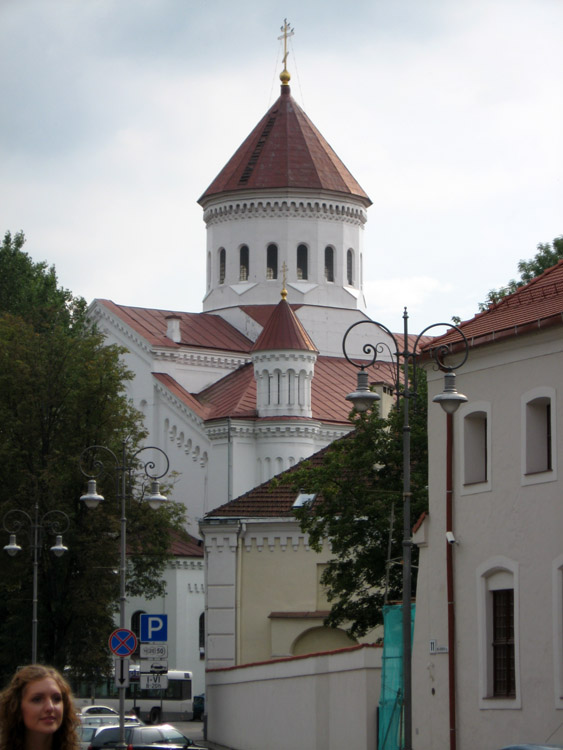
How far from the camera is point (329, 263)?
77375 mm

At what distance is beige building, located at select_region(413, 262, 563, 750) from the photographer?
2270 cm

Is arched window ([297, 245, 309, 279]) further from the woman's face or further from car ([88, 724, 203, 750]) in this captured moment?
the woman's face

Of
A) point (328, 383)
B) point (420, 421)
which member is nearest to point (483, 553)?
point (420, 421)

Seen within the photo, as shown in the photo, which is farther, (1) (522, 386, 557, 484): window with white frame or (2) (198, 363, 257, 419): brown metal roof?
(2) (198, 363, 257, 419): brown metal roof

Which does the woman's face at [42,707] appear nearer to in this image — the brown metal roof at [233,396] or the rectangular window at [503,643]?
the rectangular window at [503,643]

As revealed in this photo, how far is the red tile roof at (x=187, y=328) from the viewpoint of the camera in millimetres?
73000

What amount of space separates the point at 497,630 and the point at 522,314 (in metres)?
4.94

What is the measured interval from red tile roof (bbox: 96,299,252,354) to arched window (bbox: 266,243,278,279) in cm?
324

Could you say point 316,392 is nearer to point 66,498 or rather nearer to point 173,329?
point 173,329

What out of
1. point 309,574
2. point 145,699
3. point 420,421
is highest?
point 420,421

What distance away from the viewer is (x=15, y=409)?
4847 centimetres

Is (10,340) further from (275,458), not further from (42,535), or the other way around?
(275,458)

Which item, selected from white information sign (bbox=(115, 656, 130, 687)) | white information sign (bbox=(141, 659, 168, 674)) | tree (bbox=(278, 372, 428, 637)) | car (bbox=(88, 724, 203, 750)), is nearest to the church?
tree (bbox=(278, 372, 428, 637))

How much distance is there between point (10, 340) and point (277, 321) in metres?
18.2
